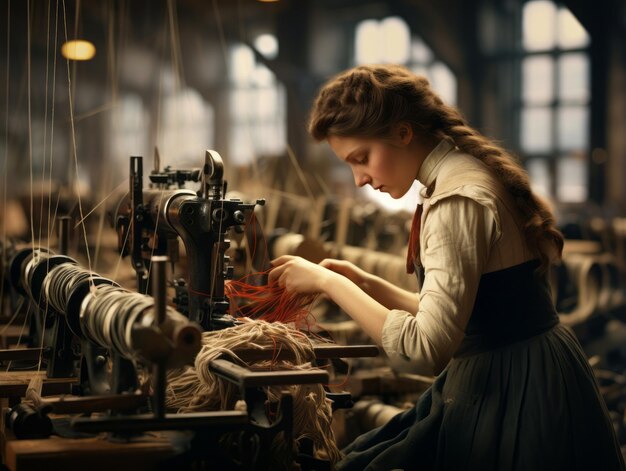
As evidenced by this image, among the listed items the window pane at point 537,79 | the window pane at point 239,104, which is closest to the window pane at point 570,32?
the window pane at point 537,79

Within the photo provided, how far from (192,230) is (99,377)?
1.50 feet

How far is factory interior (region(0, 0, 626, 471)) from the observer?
172cm

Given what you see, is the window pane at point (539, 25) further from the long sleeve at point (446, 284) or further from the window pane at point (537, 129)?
the long sleeve at point (446, 284)

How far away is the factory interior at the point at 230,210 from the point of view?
5.65ft

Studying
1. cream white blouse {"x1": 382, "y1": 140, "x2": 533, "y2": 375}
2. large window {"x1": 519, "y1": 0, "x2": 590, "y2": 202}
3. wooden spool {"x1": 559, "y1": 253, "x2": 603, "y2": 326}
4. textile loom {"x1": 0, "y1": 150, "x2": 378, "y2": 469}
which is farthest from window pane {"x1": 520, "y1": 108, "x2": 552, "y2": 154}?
cream white blouse {"x1": 382, "y1": 140, "x2": 533, "y2": 375}

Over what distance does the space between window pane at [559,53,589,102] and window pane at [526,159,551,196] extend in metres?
0.82

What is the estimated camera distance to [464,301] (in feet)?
5.86

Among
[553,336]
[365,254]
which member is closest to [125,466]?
[553,336]

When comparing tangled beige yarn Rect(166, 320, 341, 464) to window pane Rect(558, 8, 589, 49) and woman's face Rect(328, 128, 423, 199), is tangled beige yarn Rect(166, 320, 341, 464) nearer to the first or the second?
woman's face Rect(328, 128, 423, 199)

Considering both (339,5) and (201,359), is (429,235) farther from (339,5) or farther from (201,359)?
(339,5)

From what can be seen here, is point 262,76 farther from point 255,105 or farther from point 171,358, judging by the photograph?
point 171,358

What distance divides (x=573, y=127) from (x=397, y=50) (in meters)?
2.55

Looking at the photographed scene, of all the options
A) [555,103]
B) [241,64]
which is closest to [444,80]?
[555,103]

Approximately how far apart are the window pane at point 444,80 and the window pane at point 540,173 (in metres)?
1.40
